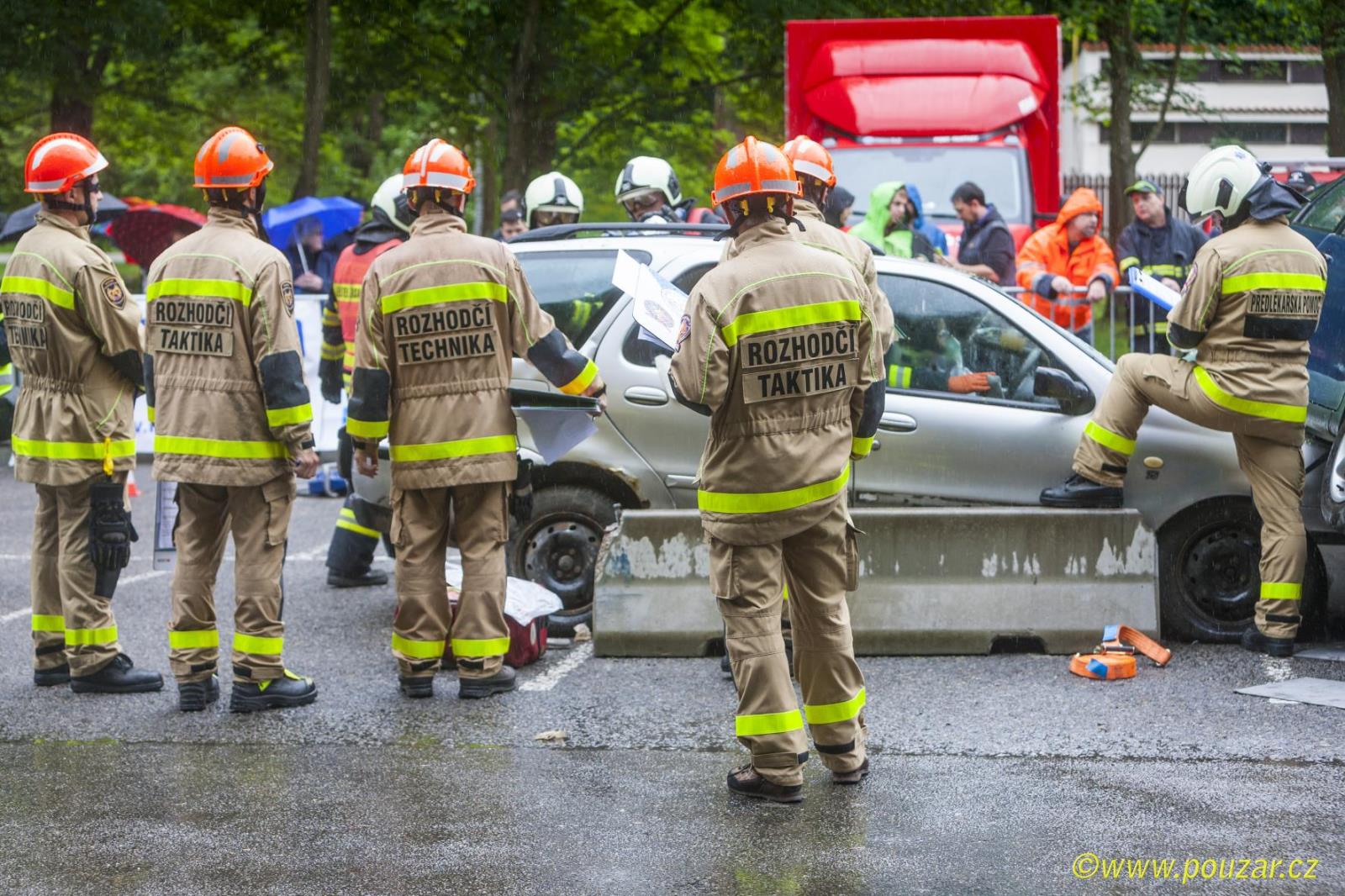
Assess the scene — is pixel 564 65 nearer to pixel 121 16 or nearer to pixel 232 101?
pixel 121 16

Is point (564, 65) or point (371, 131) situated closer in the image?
point (564, 65)

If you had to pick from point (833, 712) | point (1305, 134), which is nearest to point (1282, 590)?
point (833, 712)

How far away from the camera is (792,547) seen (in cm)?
508

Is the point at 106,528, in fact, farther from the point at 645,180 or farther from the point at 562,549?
the point at 645,180

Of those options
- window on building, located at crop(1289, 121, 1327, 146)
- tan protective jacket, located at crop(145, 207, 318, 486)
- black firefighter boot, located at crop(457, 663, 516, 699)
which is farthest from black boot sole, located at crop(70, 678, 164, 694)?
window on building, located at crop(1289, 121, 1327, 146)

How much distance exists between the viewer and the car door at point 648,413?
23.6ft

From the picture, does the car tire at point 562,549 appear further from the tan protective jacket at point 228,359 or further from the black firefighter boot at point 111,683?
the black firefighter boot at point 111,683

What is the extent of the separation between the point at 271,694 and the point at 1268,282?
4180mm

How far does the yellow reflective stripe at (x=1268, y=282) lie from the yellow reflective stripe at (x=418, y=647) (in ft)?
11.2

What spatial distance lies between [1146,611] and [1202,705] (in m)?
0.82

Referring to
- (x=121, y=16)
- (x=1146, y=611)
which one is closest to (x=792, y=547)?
(x=1146, y=611)

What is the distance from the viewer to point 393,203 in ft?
26.8

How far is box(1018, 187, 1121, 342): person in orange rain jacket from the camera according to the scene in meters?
10.1

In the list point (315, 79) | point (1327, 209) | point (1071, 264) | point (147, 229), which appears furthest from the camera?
point (315, 79)
